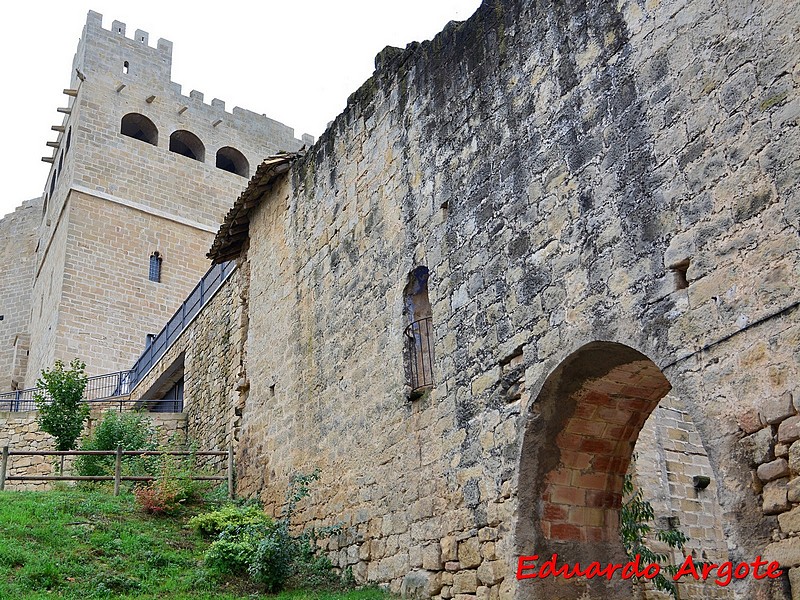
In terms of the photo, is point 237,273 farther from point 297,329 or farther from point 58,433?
point 58,433

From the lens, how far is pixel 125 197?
2472cm

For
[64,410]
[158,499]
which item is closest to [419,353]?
[158,499]

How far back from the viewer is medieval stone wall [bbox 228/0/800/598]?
177 inches

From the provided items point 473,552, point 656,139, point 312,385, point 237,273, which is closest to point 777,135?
point 656,139

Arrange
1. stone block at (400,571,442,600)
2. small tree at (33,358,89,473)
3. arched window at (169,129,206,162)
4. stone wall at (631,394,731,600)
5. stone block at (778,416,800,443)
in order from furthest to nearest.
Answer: arched window at (169,129,206,162)
small tree at (33,358,89,473)
stone wall at (631,394,731,600)
stone block at (400,571,442,600)
stone block at (778,416,800,443)

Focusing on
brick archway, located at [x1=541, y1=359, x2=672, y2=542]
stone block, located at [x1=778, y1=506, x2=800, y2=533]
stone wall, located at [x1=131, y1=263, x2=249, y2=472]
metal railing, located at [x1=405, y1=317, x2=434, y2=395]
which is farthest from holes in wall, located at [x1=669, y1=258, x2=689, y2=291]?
stone wall, located at [x1=131, y1=263, x2=249, y2=472]

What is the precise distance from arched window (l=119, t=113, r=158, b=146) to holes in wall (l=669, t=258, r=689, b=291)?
77.1ft

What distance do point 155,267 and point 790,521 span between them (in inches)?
889

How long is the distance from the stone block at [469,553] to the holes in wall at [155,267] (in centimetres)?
1961

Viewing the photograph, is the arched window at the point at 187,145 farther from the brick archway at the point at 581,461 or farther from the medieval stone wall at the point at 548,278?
the brick archway at the point at 581,461

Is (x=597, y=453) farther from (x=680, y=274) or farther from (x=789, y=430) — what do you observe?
(x=789, y=430)

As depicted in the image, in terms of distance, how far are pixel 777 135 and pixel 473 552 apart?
3.59 meters

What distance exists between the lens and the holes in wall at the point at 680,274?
4875 millimetres

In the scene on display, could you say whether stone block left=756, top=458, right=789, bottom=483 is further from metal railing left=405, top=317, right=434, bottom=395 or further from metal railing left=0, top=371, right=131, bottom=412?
metal railing left=0, top=371, right=131, bottom=412
